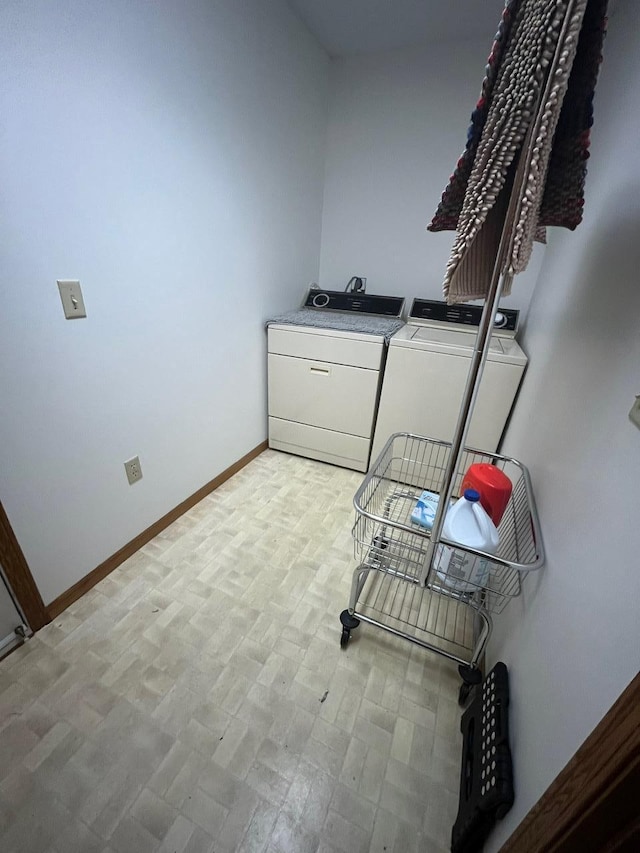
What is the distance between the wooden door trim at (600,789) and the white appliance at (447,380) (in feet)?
4.70

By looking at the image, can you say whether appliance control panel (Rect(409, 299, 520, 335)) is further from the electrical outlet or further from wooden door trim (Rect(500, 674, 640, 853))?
wooden door trim (Rect(500, 674, 640, 853))

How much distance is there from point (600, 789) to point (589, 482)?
1.52ft

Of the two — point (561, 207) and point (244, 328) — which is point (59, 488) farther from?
point (561, 207)

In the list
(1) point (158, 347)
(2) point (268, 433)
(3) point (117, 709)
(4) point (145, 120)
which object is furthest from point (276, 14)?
(3) point (117, 709)

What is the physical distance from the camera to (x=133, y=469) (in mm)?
1414

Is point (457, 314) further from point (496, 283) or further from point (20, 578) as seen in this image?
point (20, 578)

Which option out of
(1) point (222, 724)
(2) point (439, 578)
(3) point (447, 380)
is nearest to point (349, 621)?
(2) point (439, 578)

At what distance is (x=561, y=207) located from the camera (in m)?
0.57

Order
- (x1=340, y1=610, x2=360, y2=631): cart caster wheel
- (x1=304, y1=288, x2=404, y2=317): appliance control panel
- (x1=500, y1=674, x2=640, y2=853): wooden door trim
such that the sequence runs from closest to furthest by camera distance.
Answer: (x1=500, y1=674, x2=640, y2=853): wooden door trim
(x1=340, y1=610, x2=360, y2=631): cart caster wheel
(x1=304, y1=288, x2=404, y2=317): appliance control panel

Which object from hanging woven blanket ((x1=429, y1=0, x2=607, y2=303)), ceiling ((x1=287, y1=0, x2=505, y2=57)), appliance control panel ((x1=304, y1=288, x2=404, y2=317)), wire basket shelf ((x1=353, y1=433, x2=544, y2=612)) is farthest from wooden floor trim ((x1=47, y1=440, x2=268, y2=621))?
ceiling ((x1=287, y1=0, x2=505, y2=57))

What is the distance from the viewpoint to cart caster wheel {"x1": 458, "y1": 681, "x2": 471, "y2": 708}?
101cm

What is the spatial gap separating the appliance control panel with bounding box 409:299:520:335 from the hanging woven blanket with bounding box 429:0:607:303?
1512 millimetres

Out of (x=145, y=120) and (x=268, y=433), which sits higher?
(x=145, y=120)

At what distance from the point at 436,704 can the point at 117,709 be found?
95 centimetres
